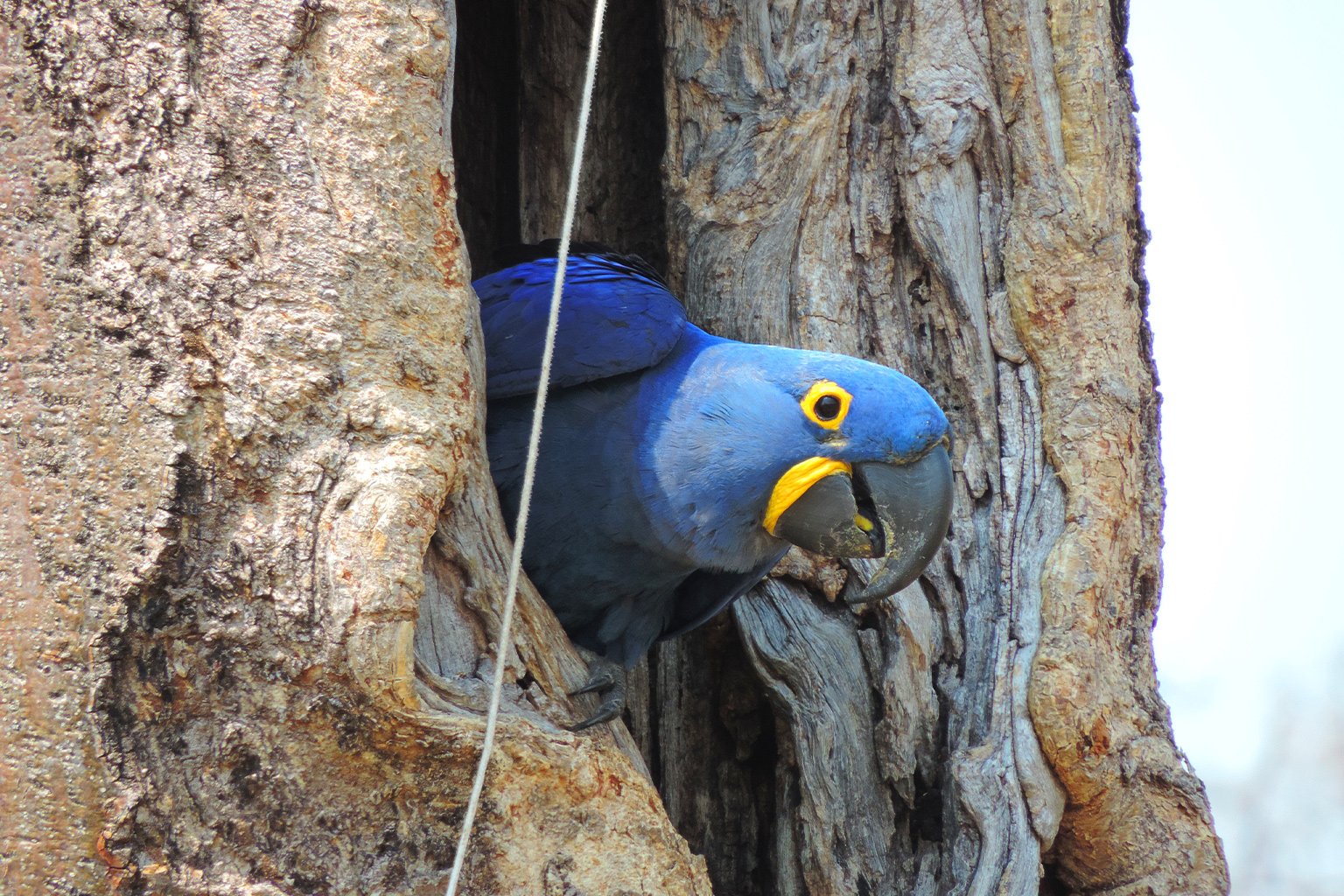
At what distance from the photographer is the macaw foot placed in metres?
2.04

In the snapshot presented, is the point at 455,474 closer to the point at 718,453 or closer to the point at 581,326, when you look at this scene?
the point at 718,453

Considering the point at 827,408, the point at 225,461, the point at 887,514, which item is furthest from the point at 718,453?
the point at 225,461

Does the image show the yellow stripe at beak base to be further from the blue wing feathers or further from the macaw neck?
the blue wing feathers

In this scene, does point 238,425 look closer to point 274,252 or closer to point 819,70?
point 274,252

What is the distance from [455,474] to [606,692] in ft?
2.09

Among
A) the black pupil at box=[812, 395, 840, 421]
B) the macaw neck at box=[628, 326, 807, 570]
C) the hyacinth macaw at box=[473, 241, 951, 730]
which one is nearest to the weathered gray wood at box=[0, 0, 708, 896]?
the hyacinth macaw at box=[473, 241, 951, 730]

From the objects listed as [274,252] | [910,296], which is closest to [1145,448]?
[910,296]

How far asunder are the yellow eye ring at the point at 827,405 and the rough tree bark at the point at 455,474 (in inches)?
22.0

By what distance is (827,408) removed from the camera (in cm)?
226

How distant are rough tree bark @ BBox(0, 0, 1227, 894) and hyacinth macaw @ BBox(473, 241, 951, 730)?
1.13ft

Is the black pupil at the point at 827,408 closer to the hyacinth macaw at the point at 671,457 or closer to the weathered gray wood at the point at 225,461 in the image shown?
the hyacinth macaw at the point at 671,457

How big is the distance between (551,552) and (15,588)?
118 cm

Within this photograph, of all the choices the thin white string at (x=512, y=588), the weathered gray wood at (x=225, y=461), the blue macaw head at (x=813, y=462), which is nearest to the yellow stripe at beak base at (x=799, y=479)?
the blue macaw head at (x=813, y=462)

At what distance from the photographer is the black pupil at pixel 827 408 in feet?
7.39
